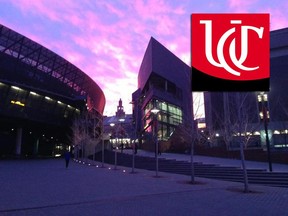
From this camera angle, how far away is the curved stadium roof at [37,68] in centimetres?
5141

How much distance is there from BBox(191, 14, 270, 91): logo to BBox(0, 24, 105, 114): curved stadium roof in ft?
152

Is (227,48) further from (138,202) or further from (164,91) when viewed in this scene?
(164,91)

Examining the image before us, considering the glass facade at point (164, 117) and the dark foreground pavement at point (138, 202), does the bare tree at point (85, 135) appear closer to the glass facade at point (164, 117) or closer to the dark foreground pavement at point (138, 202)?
the glass facade at point (164, 117)

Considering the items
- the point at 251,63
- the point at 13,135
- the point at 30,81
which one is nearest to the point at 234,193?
the point at 251,63

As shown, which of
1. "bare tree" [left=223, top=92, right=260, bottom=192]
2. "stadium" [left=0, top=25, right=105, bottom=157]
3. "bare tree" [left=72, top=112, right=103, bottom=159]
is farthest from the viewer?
"bare tree" [left=72, top=112, right=103, bottom=159]

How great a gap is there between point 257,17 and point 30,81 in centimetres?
5351

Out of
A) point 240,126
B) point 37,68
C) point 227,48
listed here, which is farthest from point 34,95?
point 227,48

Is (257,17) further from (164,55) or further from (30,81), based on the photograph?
(164,55)

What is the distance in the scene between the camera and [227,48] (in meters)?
5.47

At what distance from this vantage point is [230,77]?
18.3ft

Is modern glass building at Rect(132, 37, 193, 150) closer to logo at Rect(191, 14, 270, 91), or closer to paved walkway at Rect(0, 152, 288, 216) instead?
paved walkway at Rect(0, 152, 288, 216)

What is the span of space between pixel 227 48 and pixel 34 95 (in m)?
52.0

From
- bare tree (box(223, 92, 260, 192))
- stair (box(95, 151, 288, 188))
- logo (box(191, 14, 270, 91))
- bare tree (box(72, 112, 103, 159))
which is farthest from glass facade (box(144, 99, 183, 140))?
logo (box(191, 14, 270, 91))

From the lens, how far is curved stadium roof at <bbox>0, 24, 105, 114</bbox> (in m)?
51.4
